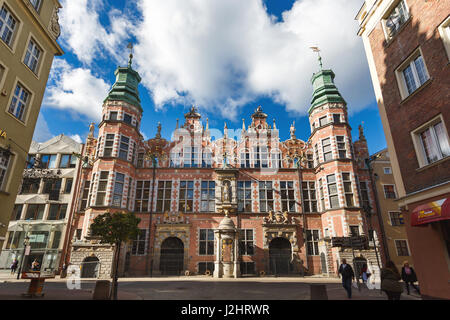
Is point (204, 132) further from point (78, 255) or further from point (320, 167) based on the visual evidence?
point (78, 255)

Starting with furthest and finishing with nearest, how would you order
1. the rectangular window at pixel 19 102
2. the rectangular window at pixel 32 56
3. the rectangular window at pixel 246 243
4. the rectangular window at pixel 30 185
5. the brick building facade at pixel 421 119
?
the rectangular window at pixel 30 185
the rectangular window at pixel 246 243
the rectangular window at pixel 32 56
the rectangular window at pixel 19 102
the brick building facade at pixel 421 119

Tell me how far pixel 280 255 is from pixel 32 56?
25.0 metres

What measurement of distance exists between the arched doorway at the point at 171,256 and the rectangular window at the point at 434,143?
21.7m

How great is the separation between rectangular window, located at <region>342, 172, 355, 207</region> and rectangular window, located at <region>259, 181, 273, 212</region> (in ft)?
24.1

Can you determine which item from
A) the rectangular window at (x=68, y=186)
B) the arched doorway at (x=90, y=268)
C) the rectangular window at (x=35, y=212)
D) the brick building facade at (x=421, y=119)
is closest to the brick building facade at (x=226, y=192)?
the arched doorway at (x=90, y=268)

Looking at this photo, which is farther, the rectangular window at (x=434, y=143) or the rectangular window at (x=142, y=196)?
the rectangular window at (x=142, y=196)

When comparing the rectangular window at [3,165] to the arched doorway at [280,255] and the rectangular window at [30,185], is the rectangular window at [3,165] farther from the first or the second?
the arched doorway at [280,255]

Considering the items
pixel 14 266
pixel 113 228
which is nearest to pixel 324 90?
pixel 113 228

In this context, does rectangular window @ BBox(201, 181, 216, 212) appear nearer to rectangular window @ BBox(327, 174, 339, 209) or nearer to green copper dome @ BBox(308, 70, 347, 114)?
rectangular window @ BBox(327, 174, 339, 209)

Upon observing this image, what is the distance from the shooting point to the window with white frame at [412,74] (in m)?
11.7

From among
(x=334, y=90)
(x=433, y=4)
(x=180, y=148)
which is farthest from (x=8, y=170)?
(x=334, y=90)

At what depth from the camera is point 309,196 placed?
1096 inches

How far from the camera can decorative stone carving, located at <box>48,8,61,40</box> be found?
1650cm

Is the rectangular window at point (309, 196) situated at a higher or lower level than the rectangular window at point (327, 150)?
lower
